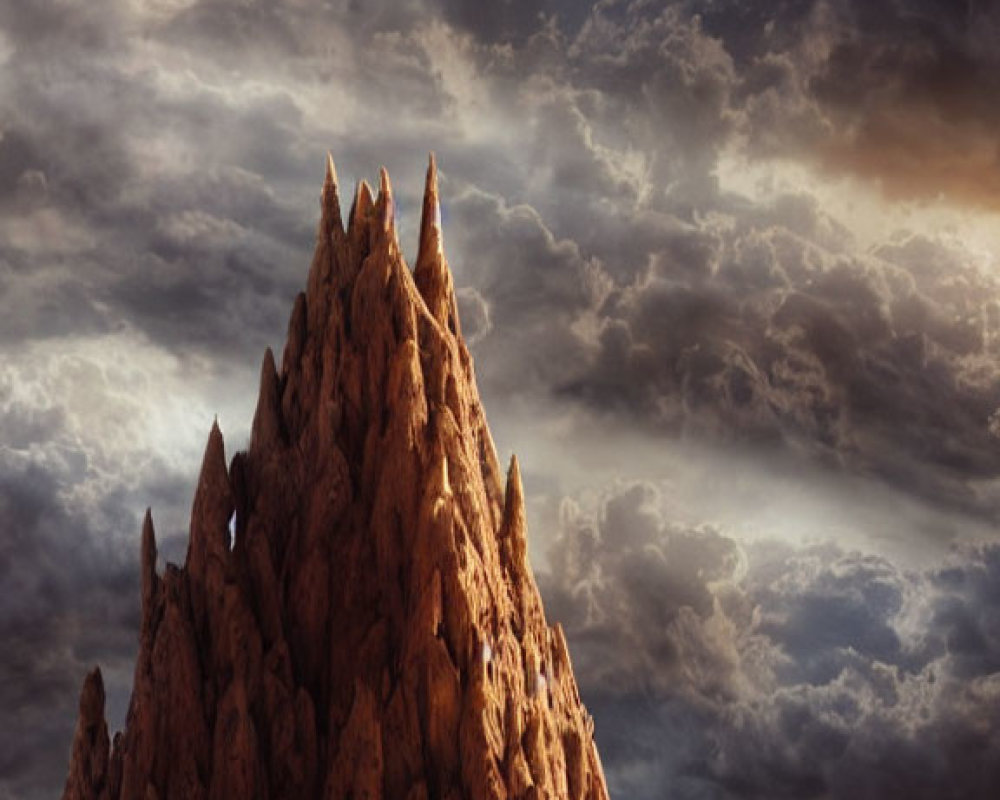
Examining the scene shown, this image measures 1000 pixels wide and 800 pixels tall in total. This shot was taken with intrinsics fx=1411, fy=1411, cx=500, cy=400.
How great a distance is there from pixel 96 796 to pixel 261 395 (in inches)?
571

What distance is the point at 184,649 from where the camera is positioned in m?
44.2

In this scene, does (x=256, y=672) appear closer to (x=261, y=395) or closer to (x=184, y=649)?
(x=184, y=649)

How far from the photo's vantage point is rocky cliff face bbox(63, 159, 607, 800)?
42.5 m

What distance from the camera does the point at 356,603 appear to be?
4528cm

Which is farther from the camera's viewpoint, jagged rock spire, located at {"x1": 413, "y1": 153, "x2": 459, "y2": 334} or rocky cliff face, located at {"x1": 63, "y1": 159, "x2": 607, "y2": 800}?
jagged rock spire, located at {"x1": 413, "y1": 153, "x2": 459, "y2": 334}

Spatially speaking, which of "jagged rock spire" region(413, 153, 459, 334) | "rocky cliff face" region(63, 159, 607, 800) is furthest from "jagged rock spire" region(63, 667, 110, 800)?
"jagged rock spire" region(413, 153, 459, 334)

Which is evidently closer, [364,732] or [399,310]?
[364,732]

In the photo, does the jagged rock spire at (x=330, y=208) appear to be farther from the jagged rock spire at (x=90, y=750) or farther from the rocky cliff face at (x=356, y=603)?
the jagged rock spire at (x=90, y=750)

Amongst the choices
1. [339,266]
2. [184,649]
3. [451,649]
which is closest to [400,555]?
[451,649]

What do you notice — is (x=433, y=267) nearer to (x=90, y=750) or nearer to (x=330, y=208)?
(x=330, y=208)

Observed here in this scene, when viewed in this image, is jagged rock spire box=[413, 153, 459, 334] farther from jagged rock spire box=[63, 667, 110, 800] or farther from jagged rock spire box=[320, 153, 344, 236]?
jagged rock spire box=[63, 667, 110, 800]

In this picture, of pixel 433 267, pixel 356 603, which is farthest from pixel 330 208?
pixel 356 603

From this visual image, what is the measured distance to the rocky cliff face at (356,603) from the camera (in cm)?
4250

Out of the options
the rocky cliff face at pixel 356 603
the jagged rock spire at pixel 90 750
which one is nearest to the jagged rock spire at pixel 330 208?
the rocky cliff face at pixel 356 603
